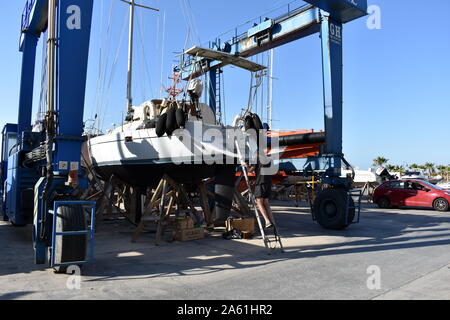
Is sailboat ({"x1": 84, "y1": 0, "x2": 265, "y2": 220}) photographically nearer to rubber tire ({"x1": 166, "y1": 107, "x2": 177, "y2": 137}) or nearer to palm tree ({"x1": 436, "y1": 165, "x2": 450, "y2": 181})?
rubber tire ({"x1": 166, "y1": 107, "x2": 177, "y2": 137})

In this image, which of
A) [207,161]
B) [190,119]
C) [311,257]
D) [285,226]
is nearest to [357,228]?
[285,226]

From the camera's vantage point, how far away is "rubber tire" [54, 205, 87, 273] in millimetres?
4703

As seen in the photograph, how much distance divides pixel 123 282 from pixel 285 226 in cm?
639

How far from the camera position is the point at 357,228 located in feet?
32.1

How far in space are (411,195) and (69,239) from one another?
627 inches

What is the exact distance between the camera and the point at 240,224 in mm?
8250

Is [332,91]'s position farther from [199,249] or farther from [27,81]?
[27,81]

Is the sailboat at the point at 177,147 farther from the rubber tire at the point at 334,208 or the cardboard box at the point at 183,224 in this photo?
the rubber tire at the point at 334,208

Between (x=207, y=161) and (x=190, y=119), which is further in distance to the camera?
(x=190, y=119)

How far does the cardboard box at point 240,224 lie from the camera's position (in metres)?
8.16

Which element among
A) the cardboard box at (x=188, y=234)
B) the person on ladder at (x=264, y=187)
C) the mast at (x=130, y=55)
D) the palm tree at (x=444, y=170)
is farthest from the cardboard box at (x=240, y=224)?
the palm tree at (x=444, y=170)

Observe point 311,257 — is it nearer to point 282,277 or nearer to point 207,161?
point 282,277

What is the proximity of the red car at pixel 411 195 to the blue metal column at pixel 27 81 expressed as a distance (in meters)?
15.4

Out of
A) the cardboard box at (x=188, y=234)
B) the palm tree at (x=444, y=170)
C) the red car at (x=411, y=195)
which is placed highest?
the palm tree at (x=444, y=170)
